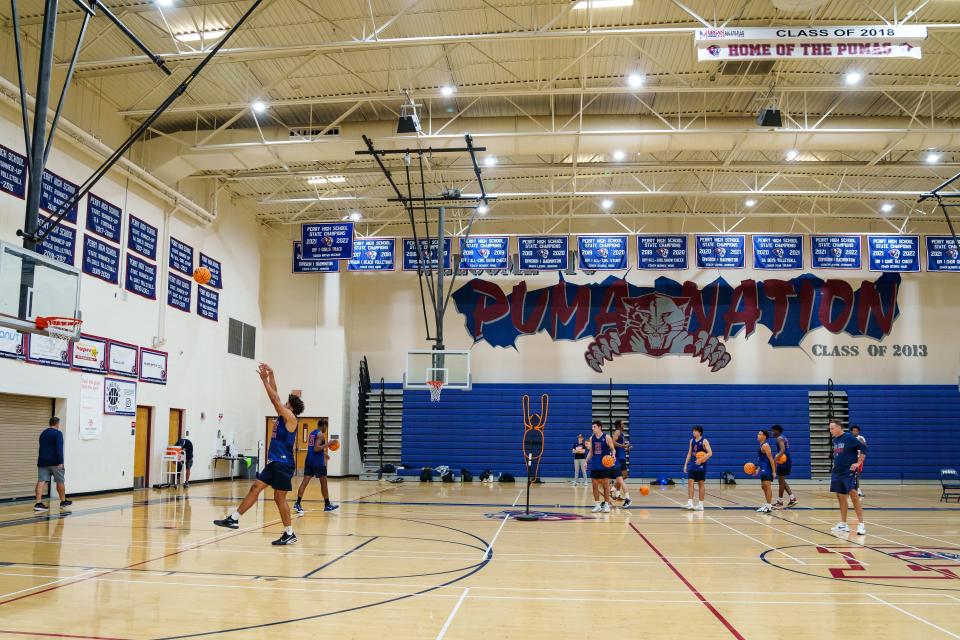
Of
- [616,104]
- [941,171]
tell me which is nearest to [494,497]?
[616,104]

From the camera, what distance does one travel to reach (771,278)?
26.1 m

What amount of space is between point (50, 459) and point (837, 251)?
66.5 feet

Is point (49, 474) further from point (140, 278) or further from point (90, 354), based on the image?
point (140, 278)

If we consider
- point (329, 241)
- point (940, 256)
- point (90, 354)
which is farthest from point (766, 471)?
point (90, 354)

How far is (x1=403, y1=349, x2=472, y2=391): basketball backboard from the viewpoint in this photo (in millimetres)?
21625

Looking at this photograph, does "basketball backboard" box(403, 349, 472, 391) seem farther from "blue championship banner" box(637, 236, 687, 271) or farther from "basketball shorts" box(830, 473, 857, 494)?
"basketball shorts" box(830, 473, 857, 494)

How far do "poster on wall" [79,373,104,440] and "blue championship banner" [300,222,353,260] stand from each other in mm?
6943

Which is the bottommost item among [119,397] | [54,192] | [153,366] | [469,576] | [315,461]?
[469,576]

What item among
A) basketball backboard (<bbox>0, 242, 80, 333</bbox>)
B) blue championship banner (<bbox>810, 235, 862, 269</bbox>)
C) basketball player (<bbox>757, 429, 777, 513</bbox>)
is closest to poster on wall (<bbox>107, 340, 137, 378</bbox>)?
basketball backboard (<bbox>0, 242, 80, 333</bbox>)

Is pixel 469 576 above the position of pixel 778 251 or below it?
below

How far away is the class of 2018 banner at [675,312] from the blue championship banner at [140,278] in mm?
10607

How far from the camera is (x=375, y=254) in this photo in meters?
22.4

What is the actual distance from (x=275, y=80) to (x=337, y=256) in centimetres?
662

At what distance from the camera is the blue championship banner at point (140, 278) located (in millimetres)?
17969
